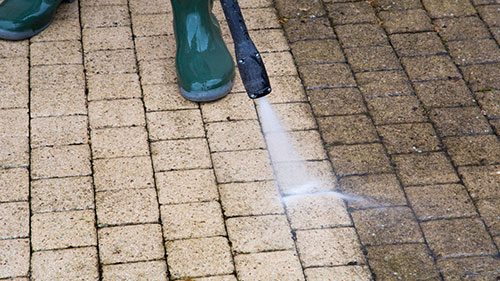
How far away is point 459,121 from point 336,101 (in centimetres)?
61

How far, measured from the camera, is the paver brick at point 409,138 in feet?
10.6

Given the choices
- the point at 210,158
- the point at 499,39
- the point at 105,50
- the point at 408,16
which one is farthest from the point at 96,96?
the point at 499,39

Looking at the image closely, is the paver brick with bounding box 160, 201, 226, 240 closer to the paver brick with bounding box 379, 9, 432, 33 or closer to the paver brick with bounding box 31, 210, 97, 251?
the paver brick with bounding box 31, 210, 97, 251

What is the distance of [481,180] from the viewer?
308 cm

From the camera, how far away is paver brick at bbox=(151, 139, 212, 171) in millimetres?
3096

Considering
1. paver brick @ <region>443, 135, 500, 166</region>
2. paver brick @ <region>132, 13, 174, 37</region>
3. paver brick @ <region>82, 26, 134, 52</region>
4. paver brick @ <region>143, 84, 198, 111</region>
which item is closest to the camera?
paver brick @ <region>443, 135, 500, 166</region>

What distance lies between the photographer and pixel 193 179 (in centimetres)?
303

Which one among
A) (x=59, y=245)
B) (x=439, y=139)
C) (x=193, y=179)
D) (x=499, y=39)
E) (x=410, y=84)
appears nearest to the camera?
(x=59, y=245)

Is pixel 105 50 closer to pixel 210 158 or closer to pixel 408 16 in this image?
pixel 210 158

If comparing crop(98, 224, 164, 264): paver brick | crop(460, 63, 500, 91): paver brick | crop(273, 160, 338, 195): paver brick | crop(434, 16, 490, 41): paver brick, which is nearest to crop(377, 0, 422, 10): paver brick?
crop(434, 16, 490, 41): paver brick

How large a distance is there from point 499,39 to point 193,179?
2031 mm

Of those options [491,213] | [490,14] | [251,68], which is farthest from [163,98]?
[490,14]

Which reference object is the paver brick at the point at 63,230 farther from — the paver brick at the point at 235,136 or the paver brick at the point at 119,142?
the paver brick at the point at 235,136

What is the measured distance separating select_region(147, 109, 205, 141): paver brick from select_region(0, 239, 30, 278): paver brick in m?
0.80
